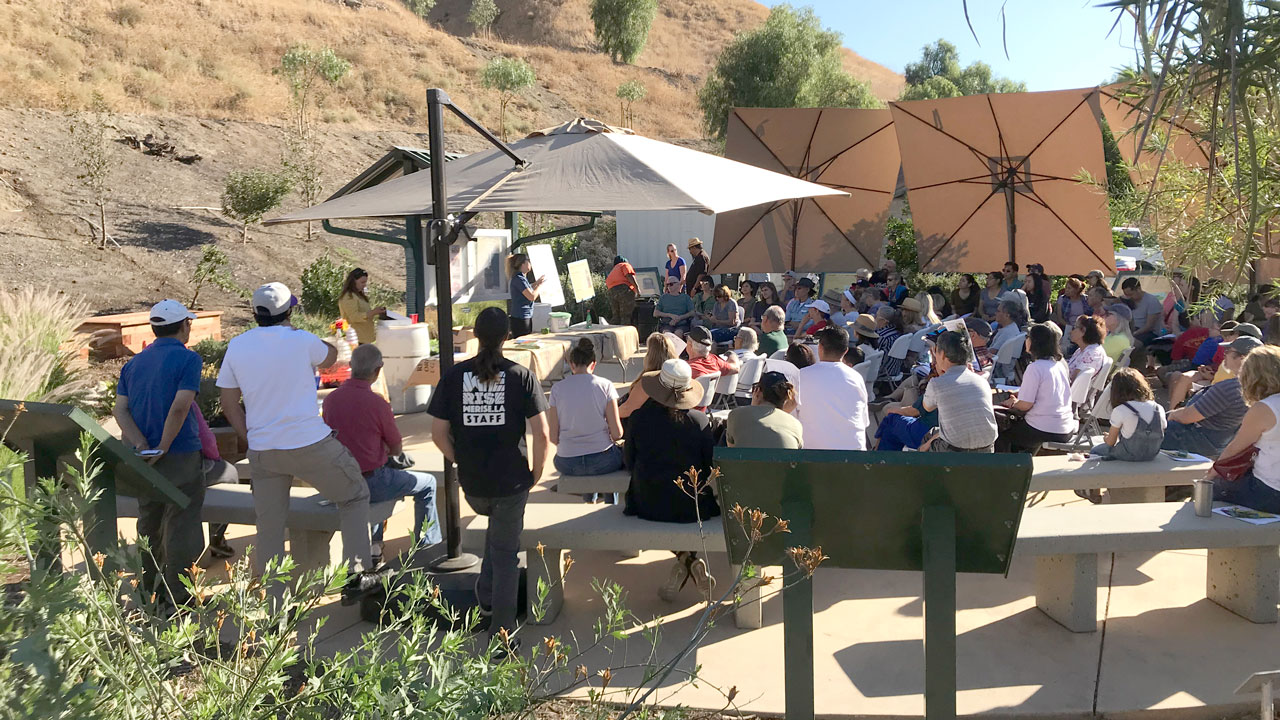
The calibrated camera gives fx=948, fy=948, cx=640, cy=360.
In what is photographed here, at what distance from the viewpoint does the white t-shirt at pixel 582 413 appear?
201 inches

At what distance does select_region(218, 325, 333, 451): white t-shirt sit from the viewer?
4.17 m

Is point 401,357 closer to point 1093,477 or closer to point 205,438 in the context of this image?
point 205,438

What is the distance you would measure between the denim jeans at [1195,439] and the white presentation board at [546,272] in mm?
8555

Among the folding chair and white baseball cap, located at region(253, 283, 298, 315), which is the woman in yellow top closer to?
the folding chair

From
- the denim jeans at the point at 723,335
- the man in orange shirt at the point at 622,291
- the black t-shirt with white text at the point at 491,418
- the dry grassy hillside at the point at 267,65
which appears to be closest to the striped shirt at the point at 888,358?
the denim jeans at the point at 723,335

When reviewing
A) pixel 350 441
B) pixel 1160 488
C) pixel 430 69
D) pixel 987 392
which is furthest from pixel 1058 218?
pixel 430 69

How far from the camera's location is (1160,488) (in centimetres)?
554

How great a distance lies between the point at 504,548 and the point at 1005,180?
1086 centimetres

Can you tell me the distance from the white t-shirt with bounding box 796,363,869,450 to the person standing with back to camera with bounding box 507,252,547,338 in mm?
5214

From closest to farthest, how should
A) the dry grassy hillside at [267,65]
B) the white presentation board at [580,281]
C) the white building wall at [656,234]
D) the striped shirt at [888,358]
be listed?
the striped shirt at [888,358], the white presentation board at [580,281], the white building wall at [656,234], the dry grassy hillside at [267,65]

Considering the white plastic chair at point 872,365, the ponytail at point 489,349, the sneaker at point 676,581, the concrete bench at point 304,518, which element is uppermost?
the ponytail at point 489,349

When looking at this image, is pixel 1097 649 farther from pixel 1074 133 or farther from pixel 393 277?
pixel 393 277

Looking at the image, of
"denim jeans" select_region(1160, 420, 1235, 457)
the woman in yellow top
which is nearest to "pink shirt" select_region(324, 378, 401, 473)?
"denim jeans" select_region(1160, 420, 1235, 457)

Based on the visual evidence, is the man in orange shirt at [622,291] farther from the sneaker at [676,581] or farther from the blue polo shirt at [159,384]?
the blue polo shirt at [159,384]
